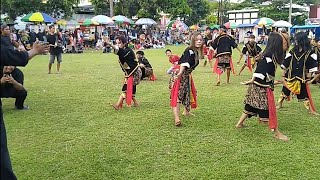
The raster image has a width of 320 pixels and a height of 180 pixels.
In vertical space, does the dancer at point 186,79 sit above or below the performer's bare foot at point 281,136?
above

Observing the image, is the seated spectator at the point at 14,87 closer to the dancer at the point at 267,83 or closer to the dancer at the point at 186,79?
the dancer at the point at 186,79

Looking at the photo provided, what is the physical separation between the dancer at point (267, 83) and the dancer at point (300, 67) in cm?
156

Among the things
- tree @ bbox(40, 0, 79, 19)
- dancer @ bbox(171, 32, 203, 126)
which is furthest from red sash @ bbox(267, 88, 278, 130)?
tree @ bbox(40, 0, 79, 19)

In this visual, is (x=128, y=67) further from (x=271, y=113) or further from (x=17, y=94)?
(x=271, y=113)

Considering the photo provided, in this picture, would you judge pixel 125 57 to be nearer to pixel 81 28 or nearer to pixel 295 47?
pixel 295 47

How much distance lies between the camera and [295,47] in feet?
24.6

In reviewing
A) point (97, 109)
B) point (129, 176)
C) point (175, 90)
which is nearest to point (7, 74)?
point (97, 109)

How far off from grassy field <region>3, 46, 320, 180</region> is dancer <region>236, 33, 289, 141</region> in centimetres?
31

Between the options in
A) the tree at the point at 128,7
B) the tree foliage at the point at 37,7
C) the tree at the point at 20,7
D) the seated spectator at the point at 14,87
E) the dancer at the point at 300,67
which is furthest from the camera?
the tree at the point at 128,7

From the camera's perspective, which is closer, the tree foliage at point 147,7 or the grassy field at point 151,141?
the grassy field at point 151,141

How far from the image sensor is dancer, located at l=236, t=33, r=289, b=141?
5.93 metres

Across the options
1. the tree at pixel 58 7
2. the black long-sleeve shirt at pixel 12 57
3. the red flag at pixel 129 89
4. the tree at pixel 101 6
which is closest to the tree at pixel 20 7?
the tree at pixel 58 7

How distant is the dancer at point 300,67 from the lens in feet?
24.0

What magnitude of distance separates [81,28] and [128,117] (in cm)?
2598
